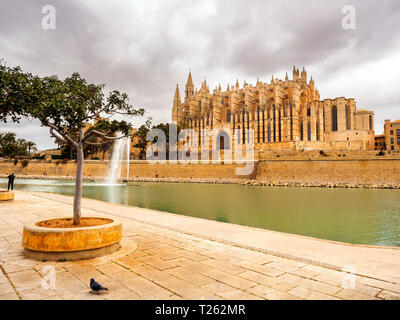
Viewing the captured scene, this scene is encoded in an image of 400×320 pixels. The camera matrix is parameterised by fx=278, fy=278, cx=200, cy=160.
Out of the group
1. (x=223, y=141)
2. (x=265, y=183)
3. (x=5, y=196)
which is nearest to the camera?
(x=5, y=196)

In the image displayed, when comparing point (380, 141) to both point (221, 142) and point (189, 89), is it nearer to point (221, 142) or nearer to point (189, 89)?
point (221, 142)

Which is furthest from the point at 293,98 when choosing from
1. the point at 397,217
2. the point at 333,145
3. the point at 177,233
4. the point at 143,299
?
the point at 143,299

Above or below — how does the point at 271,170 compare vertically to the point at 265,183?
above

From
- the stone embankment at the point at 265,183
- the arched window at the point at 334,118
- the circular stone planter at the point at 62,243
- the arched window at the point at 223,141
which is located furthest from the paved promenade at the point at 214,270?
the arched window at the point at 223,141

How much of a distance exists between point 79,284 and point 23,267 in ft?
4.12

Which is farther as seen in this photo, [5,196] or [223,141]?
[223,141]

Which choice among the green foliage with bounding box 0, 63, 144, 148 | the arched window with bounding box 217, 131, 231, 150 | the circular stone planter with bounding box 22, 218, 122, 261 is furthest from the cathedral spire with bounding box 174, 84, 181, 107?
the circular stone planter with bounding box 22, 218, 122, 261

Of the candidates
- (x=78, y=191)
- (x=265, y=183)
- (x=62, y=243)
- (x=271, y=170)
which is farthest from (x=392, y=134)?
(x=62, y=243)

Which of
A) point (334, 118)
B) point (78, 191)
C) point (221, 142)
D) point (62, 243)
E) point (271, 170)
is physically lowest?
point (62, 243)

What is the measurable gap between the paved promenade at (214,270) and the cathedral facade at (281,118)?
4565cm

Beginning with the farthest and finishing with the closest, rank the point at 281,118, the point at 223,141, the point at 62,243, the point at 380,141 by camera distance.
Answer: the point at 223,141 → the point at 380,141 → the point at 281,118 → the point at 62,243

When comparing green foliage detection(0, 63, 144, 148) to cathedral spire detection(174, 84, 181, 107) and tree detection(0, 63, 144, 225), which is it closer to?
tree detection(0, 63, 144, 225)

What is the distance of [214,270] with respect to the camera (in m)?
3.97

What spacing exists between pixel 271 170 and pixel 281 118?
59.8ft
